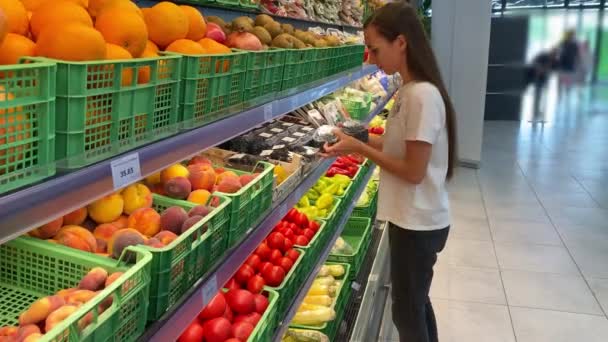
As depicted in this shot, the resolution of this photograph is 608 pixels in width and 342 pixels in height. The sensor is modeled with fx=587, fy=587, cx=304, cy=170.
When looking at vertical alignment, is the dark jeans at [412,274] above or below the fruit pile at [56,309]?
below

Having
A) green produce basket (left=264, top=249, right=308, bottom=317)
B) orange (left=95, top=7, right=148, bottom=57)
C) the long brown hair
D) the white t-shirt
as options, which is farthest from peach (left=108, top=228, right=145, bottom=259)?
the long brown hair

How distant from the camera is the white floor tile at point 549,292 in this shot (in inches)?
148

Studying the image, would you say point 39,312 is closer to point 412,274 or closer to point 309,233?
point 412,274

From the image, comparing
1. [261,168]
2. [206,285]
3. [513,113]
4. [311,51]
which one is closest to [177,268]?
[206,285]

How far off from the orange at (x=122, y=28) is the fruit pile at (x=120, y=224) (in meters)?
0.39

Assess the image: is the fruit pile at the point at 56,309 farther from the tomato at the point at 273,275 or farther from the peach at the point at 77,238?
the tomato at the point at 273,275

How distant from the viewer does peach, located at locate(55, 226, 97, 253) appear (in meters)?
1.22

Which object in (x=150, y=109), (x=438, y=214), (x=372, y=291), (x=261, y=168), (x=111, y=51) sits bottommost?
(x=372, y=291)

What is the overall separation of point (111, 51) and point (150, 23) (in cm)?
33

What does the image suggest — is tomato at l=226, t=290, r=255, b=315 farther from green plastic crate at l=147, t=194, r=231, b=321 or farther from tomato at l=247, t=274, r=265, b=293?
green plastic crate at l=147, t=194, r=231, b=321

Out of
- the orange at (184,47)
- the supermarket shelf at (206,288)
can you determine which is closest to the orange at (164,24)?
the orange at (184,47)

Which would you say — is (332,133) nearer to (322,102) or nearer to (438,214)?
(438,214)

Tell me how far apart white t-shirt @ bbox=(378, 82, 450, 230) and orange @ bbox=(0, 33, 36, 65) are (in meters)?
1.49

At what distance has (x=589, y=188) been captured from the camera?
21.7ft
